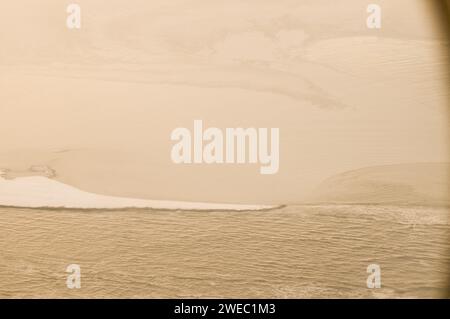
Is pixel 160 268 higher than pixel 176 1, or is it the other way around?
pixel 176 1

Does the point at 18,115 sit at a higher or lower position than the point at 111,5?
lower

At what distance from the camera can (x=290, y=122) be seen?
51 centimetres

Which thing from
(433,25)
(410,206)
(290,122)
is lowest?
(410,206)

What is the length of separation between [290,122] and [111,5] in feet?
0.90

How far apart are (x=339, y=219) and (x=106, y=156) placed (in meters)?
0.31

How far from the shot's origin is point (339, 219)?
51cm

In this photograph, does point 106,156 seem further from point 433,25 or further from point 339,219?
point 433,25

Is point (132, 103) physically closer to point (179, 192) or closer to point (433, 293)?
point (179, 192)

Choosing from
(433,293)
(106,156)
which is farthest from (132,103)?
(433,293)

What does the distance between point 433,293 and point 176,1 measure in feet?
1.67

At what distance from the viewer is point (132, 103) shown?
1.66ft

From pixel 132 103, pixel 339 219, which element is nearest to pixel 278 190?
pixel 339 219

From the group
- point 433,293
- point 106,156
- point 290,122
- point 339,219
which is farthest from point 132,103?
point 433,293

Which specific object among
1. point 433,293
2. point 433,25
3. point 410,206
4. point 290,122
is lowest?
point 433,293
